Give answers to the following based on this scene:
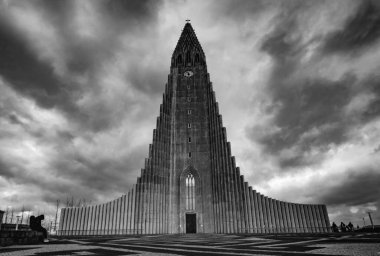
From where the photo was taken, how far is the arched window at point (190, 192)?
36.6 m

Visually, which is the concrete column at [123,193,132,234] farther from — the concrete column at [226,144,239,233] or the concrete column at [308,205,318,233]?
the concrete column at [308,205,318,233]

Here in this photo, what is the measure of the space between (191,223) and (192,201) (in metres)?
3.12

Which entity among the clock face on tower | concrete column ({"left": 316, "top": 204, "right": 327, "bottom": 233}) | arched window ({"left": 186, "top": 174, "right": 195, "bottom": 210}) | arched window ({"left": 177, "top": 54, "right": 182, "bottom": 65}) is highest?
arched window ({"left": 177, "top": 54, "right": 182, "bottom": 65})

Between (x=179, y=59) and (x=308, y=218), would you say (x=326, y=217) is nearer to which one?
(x=308, y=218)

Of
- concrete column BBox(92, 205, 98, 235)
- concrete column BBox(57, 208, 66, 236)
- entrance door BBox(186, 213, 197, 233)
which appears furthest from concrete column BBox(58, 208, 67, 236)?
entrance door BBox(186, 213, 197, 233)

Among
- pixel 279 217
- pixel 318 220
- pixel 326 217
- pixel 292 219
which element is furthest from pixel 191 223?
pixel 326 217

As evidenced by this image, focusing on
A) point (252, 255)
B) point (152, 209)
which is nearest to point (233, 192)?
point (152, 209)

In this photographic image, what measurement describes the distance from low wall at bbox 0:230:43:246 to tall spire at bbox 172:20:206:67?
3967 cm

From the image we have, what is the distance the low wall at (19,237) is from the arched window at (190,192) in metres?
25.3

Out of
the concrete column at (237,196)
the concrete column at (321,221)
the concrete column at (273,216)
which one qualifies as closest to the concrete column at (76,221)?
the concrete column at (237,196)

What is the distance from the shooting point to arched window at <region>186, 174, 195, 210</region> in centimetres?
3656

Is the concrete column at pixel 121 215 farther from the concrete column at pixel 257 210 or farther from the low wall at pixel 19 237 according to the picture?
the low wall at pixel 19 237

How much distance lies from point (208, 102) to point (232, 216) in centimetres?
1930

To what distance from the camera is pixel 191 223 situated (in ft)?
116
